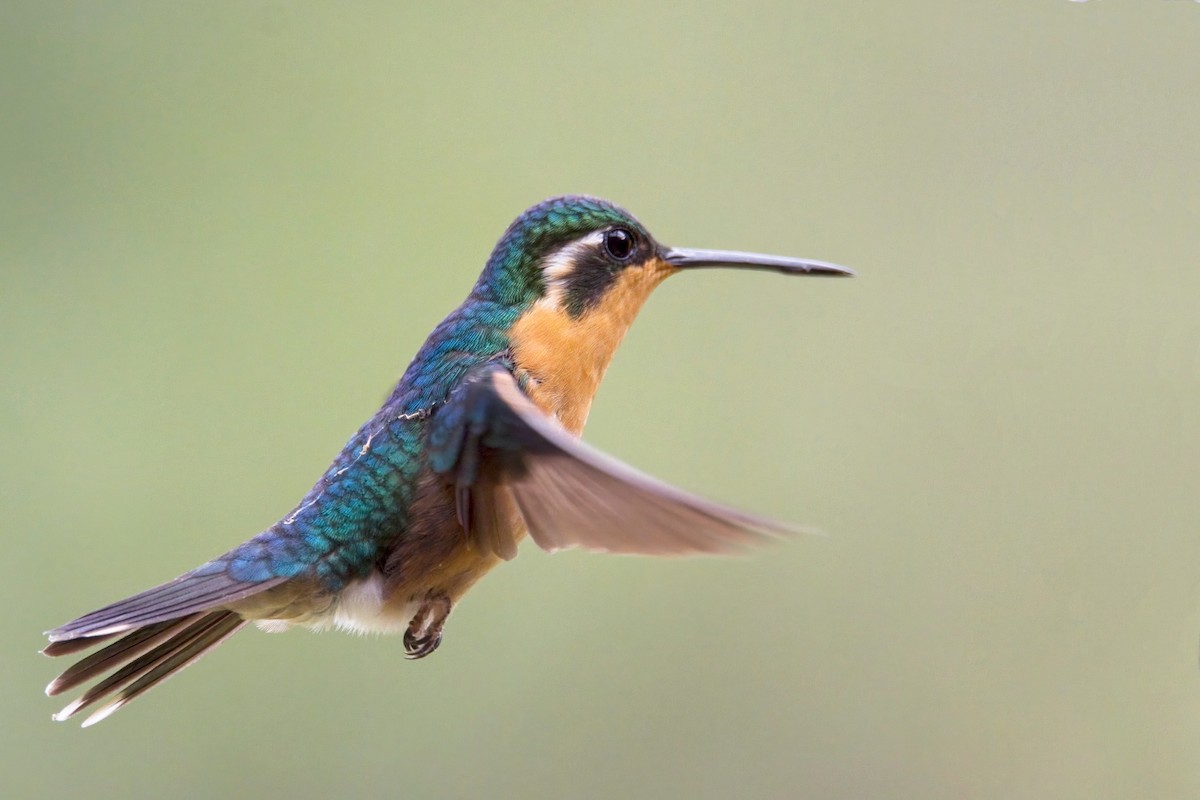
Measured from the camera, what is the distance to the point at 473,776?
2.43m

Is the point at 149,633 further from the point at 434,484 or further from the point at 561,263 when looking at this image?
the point at 561,263

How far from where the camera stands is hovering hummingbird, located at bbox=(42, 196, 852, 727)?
3.80 feet

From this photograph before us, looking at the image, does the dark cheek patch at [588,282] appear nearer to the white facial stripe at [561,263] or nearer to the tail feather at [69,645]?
the white facial stripe at [561,263]

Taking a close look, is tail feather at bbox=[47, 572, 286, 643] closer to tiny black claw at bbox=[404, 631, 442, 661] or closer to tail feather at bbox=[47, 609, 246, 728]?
tail feather at bbox=[47, 609, 246, 728]

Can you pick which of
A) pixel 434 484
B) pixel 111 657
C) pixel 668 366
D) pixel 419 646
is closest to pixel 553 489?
pixel 434 484

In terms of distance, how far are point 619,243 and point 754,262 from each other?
15 centimetres

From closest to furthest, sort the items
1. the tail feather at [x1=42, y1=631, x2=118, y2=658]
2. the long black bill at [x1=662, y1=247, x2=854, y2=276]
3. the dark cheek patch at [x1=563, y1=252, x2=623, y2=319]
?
the tail feather at [x1=42, y1=631, x2=118, y2=658] → the long black bill at [x1=662, y1=247, x2=854, y2=276] → the dark cheek patch at [x1=563, y1=252, x2=623, y2=319]

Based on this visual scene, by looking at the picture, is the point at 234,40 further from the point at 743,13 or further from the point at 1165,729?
the point at 1165,729

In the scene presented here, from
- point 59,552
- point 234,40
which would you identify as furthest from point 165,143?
point 59,552

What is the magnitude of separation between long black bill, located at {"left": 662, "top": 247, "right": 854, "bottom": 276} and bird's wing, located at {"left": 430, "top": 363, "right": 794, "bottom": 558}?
237mm

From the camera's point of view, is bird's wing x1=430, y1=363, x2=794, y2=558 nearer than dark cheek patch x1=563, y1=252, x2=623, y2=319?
Yes

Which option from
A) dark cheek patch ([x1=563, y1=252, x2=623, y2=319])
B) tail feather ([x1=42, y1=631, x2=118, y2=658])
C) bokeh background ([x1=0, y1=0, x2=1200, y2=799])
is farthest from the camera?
bokeh background ([x1=0, y1=0, x2=1200, y2=799])

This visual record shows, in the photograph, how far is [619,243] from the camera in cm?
131

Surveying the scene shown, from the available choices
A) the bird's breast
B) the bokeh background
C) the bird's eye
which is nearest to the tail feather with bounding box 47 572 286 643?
the bird's breast
